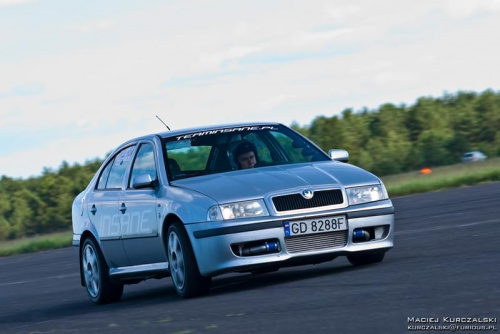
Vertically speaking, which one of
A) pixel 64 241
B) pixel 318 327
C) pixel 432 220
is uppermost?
pixel 318 327

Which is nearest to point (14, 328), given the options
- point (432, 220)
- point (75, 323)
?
point (75, 323)

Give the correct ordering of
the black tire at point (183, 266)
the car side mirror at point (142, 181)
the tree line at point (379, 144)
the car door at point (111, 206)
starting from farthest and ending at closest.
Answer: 1. the tree line at point (379, 144)
2. the car door at point (111, 206)
3. the car side mirror at point (142, 181)
4. the black tire at point (183, 266)

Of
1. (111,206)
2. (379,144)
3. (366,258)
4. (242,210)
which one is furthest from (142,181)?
(379,144)

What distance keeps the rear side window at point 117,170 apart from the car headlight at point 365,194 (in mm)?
2751

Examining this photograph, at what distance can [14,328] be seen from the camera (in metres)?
9.75

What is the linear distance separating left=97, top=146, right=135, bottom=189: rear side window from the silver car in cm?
2

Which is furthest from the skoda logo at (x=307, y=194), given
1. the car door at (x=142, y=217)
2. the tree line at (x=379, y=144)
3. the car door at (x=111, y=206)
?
the tree line at (x=379, y=144)

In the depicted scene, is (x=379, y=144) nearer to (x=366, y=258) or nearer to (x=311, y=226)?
(x=366, y=258)

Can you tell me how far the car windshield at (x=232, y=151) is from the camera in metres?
10.7

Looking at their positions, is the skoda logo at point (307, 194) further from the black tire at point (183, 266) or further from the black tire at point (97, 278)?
the black tire at point (97, 278)

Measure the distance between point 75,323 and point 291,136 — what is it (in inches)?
128

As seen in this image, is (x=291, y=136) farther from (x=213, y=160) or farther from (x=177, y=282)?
(x=177, y=282)

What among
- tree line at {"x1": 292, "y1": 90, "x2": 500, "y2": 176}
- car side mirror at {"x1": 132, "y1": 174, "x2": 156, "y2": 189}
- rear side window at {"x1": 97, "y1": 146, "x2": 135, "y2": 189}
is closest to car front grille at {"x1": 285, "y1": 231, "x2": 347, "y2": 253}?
car side mirror at {"x1": 132, "y1": 174, "x2": 156, "y2": 189}

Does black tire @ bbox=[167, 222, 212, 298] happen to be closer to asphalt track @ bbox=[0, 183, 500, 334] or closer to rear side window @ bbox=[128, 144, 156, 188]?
asphalt track @ bbox=[0, 183, 500, 334]
